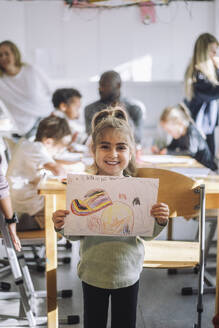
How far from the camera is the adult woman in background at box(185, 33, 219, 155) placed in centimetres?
221

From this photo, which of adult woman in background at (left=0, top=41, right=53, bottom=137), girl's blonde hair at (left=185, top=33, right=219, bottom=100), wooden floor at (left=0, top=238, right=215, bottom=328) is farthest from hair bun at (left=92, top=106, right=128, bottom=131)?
girl's blonde hair at (left=185, top=33, right=219, bottom=100)

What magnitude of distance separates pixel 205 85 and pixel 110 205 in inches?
55.6

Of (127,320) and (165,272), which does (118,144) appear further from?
(165,272)

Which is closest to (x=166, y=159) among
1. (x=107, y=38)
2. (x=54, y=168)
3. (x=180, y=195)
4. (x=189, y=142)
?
(x=189, y=142)

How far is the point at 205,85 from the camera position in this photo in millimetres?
2385

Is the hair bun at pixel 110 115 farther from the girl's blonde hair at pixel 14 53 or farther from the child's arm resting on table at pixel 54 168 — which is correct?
the girl's blonde hair at pixel 14 53

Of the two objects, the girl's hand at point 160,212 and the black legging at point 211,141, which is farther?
the black legging at point 211,141

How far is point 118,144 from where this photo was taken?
4.11 ft

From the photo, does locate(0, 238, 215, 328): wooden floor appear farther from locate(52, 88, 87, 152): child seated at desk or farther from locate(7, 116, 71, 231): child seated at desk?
locate(52, 88, 87, 152): child seated at desk

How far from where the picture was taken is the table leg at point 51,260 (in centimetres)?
150

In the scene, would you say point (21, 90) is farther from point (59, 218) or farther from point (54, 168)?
point (59, 218)

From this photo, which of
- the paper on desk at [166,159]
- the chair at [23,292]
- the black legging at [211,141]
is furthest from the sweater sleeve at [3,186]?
the black legging at [211,141]

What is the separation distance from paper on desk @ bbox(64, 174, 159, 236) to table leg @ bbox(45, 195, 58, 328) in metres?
0.34

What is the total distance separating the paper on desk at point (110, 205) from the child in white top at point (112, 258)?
0.09 feet
